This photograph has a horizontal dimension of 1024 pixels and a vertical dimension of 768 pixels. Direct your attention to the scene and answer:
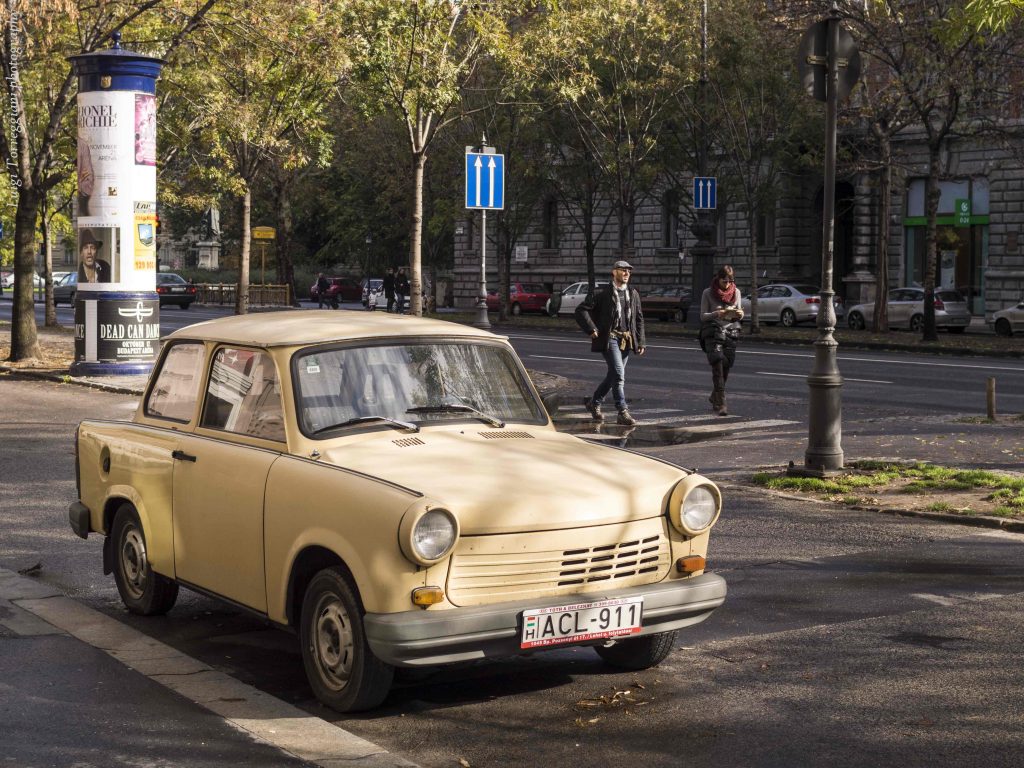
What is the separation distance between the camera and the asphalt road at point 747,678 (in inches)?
204

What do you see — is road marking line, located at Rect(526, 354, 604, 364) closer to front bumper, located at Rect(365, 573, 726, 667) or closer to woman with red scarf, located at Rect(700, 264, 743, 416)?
woman with red scarf, located at Rect(700, 264, 743, 416)

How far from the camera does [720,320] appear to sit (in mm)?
17047

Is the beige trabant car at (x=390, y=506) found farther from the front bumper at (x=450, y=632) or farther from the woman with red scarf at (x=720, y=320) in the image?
the woman with red scarf at (x=720, y=320)

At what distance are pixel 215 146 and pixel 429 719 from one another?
88.8ft

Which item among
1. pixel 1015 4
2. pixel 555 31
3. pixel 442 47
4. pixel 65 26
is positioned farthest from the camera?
pixel 555 31

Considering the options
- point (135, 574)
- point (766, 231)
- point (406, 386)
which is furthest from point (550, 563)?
point (766, 231)

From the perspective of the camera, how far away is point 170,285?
6044 cm

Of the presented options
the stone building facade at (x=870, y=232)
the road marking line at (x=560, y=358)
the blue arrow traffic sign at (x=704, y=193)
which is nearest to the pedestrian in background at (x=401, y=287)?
the stone building facade at (x=870, y=232)

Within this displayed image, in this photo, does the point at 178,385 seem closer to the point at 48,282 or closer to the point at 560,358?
the point at 560,358

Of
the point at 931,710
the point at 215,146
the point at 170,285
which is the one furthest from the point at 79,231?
the point at 170,285

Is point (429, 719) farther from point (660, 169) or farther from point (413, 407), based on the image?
point (660, 169)

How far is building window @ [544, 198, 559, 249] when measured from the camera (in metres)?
60.6

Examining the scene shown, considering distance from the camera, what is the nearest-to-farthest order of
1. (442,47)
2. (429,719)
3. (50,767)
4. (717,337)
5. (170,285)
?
(50,767) → (429,719) → (717,337) → (442,47) → (170,285)

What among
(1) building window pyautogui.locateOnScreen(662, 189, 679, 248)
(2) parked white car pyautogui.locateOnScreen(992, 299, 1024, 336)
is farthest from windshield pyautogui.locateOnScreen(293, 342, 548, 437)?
(1) building window pyautogui.locateOnScreen(662, 189, 679, 248)
